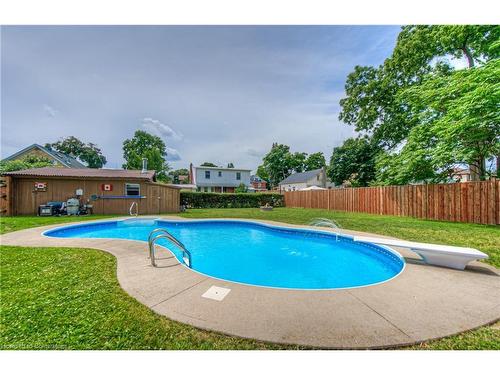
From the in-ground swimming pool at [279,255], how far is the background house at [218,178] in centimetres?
1938

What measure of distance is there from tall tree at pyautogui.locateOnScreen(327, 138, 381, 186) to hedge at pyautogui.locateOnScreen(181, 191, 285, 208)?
8.26 metres

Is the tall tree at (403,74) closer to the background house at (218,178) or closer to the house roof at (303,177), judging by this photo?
the background house at (218,178)

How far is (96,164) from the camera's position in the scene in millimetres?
42406

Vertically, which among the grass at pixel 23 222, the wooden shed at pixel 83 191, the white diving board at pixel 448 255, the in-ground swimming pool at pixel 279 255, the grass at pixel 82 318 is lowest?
the in-ground swimming pool at pixel 279 255

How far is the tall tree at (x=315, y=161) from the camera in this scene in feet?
162

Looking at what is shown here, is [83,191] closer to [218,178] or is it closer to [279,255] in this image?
[279,255]

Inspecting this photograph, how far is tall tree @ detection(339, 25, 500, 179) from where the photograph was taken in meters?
11.5

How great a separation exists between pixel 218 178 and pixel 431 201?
79.5 ft

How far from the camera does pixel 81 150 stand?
4038 cm

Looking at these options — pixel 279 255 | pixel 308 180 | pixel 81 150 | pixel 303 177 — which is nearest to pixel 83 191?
pixel 279 255

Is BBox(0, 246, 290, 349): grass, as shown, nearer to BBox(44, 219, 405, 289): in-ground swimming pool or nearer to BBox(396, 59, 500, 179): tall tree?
BBox(44, 219, 405, 289): in-ground swimming pool

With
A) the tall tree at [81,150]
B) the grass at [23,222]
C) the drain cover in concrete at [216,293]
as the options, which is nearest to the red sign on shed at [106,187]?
the grass at [23,222]
